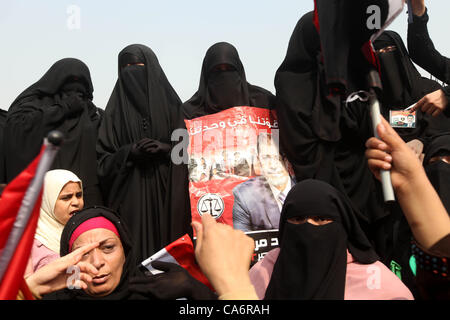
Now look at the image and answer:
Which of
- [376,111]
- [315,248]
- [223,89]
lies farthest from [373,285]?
[223,89]

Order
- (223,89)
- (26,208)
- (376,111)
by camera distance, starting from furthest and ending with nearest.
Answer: (223,89), (376,111), (26,208)

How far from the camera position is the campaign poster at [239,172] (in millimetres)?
3301

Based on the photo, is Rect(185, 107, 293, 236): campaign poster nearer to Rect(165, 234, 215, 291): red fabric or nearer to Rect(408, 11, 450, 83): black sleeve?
Rect(165, 234, 215, 291): red fabric

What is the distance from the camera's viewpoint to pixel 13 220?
1.36 meters

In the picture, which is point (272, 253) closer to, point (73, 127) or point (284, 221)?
point (284, 221)

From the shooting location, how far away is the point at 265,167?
3.38 m

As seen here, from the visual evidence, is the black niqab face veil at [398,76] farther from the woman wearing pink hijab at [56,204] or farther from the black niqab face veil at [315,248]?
the woman wearing pink hijab at [56,204]

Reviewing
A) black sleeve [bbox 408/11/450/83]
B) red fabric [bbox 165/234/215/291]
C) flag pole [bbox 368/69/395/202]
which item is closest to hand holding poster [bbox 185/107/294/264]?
red fabric [bbox 165/234/215/291]

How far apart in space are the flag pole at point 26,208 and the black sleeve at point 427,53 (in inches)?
115

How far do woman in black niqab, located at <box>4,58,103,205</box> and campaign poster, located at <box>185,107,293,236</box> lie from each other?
→ 1.07 m

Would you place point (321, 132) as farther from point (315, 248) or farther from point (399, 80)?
point (315, 248)

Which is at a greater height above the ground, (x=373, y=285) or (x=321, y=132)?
(x=321, y=132)

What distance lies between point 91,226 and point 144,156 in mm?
1170

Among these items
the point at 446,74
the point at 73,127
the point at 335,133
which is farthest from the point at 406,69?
the point at 73,127
